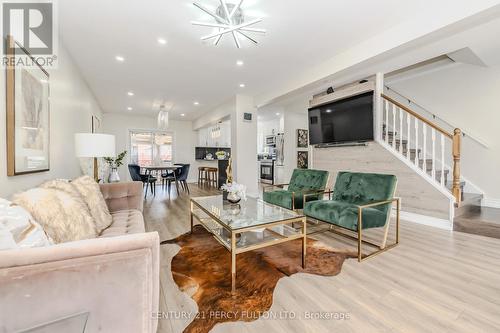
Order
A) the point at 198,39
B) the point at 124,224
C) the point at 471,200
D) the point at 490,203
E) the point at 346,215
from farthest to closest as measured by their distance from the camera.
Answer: the point at 490,203
the point at 471,200
the point at 198,39
the point at 346,215
the point at 124,224

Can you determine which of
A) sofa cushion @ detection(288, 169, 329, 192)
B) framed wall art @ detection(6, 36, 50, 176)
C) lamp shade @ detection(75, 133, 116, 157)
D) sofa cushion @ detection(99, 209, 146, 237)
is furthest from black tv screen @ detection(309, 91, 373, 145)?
framed wall art @ detection(6, 36, 50, 176)

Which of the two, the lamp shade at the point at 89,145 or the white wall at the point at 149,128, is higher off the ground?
the white wall at the point at 149,128

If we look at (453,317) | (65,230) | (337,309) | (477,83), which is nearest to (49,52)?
(65,230)

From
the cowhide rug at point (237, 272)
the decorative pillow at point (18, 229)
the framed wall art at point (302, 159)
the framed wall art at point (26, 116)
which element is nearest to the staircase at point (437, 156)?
the cowhide rug at point (237, 272)

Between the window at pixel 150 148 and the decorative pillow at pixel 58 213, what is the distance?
7.43 meters

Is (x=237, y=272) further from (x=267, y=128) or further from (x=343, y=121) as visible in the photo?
(x=267, y=128)

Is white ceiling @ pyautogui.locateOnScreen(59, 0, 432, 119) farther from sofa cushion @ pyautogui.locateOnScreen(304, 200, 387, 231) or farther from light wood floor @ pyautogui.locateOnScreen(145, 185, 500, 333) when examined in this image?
light wood floor @ pyautogui.locateOnScreen(145, 185, 500, 333)

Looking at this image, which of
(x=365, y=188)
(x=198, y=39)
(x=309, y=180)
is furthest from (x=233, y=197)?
(x=198, y=39)

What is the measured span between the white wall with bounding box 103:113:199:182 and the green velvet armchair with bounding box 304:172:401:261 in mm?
7312

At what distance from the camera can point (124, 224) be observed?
2.13m

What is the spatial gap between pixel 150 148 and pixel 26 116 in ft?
23.6

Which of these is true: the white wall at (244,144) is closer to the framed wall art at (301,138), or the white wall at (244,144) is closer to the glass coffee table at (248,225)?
the framed wall art at (301,138)

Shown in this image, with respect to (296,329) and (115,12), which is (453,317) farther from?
(115,12)

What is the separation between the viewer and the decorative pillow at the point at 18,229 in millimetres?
957
